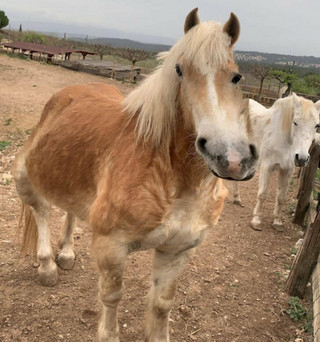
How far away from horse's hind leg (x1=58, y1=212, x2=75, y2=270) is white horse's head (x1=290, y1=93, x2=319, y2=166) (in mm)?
3049

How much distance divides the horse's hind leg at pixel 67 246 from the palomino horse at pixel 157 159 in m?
0.79

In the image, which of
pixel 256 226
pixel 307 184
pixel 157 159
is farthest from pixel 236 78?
pixel 307 184

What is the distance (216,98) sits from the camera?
1.63m

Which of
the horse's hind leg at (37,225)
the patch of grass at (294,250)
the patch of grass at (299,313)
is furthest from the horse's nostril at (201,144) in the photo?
the patch of grass at (294,250)

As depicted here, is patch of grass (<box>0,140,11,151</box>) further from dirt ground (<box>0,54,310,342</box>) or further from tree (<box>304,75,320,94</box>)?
tree (<box>304,75,320,94</box>)

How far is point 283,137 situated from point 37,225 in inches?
148

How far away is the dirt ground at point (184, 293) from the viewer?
2.90 meters

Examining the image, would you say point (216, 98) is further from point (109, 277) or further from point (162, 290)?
point (162, 290)

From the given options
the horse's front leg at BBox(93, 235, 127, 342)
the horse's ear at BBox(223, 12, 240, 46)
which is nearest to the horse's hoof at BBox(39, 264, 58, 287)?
the horse's front leg at BBox(93, 235, 127, 342)

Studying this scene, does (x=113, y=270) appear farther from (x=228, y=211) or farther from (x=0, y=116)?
(x=0, y=116)

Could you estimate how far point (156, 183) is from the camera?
6.41 ft

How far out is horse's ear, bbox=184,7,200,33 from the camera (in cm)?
182

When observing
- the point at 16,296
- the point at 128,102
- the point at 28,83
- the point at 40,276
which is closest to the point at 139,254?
the point at 40,276

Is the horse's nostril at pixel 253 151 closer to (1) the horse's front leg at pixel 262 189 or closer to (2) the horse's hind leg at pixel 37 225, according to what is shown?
(2) the horse's hind leg at pixel 37 225
